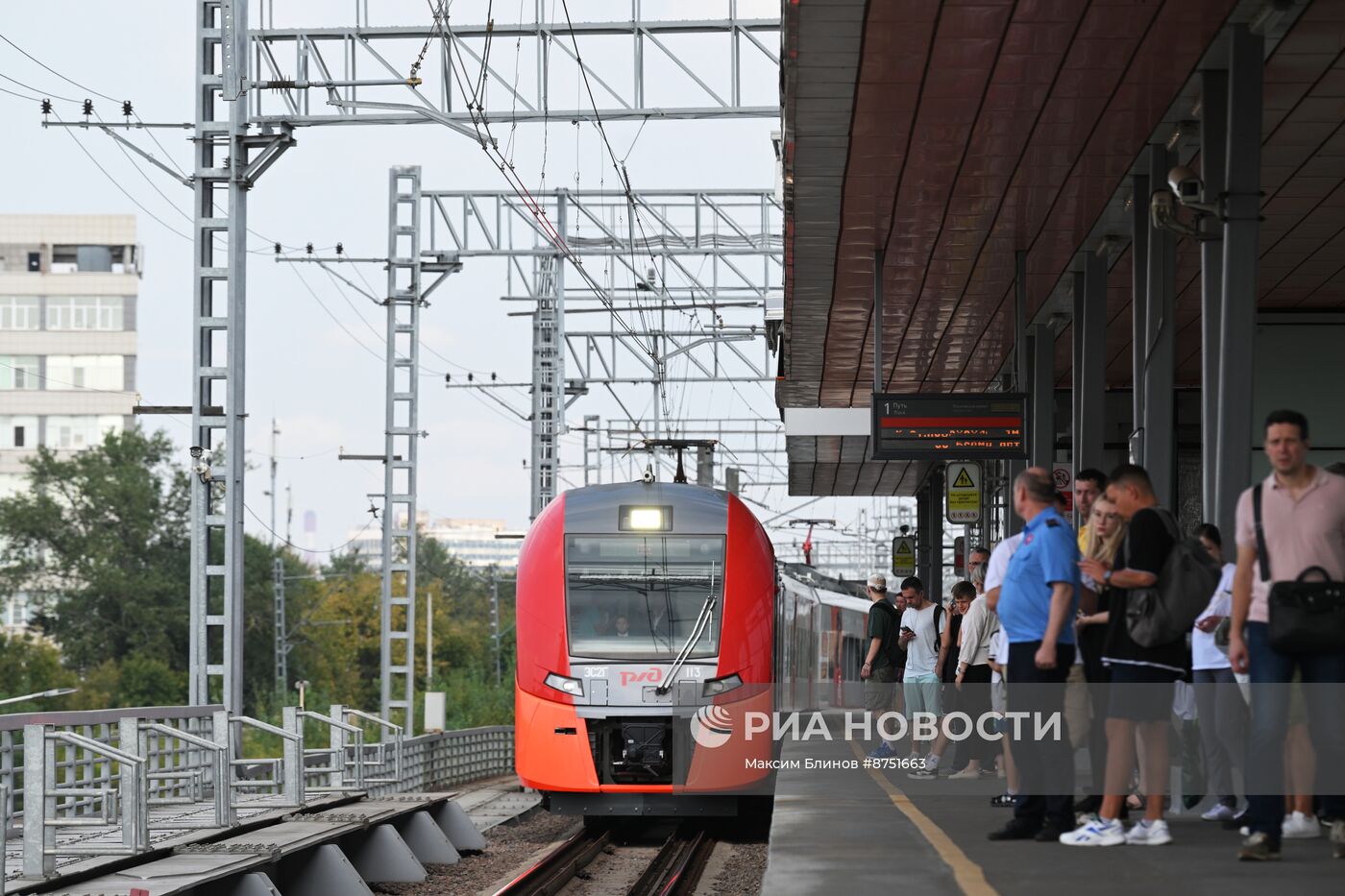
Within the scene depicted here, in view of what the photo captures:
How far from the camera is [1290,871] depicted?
7031 mm

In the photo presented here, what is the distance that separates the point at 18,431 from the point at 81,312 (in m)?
7.75

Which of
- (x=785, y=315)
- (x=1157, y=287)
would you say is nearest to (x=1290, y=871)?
(x=1157, y=287)

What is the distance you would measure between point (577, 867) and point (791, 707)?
512 cm

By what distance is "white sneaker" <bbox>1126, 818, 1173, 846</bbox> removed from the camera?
7.90 metres

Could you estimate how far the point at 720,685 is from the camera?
16312 mm

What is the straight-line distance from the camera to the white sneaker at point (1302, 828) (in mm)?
7969

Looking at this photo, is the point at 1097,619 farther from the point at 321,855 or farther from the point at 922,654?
the point at 321,855

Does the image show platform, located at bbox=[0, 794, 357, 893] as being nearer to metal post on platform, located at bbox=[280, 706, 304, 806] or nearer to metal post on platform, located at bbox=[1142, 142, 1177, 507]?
metal post on platform, located at bbox=[280, 706, 304, 806]

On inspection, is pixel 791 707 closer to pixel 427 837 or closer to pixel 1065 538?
pixel 427 837

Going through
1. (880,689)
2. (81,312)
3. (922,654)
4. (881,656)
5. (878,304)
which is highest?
(81,312)

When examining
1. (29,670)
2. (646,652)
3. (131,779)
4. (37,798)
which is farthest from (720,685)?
(29,670)

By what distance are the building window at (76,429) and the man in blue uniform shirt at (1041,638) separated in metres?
103

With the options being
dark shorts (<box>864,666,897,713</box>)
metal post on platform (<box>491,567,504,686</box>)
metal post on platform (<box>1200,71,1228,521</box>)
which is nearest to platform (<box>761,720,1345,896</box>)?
metal post on platform (<box>1200,71,1228,521</box>)

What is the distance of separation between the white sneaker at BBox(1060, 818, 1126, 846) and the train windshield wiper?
8327 mm
